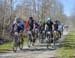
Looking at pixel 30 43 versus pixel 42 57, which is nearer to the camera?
pixel 42 57

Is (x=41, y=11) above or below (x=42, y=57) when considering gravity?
above

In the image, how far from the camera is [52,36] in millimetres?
18594

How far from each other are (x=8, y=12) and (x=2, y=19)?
196 cm

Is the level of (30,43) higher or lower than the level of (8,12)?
lower

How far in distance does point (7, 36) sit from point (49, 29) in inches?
238

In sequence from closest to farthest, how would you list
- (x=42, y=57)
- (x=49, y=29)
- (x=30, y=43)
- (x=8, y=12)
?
(x=42, y=57) → (x=49, y=29) → (x=30, y=43) → (x=8, y=12)

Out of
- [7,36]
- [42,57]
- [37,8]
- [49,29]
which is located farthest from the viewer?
[37,8]

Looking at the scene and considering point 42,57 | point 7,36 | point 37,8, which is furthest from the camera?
point 37,8

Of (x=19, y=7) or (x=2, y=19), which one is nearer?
(x=2, y=19)

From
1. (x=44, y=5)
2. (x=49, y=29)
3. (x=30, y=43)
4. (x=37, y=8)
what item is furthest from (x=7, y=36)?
(x=44, y=5)

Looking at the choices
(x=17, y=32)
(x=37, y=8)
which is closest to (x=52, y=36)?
(x=17, y=32)

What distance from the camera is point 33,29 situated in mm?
18797

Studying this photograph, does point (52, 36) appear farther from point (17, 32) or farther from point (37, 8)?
point (37, 8)

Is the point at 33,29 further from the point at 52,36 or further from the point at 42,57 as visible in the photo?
the point at 42,57
